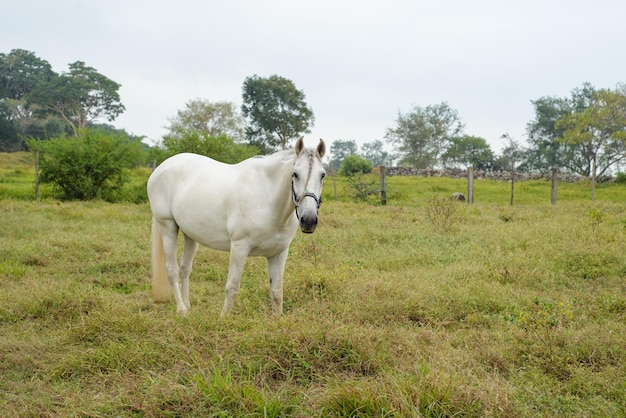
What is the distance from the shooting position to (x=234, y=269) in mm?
4363

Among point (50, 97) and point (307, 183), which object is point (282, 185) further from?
point (50, 97)

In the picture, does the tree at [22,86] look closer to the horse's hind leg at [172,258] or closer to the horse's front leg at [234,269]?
the horse's hind leg at [172,258]

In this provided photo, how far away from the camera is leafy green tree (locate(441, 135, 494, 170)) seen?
47662 mm

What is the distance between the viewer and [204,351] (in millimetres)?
3451

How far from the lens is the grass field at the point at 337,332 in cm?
271

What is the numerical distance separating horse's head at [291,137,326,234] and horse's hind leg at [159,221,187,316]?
73.8 inches

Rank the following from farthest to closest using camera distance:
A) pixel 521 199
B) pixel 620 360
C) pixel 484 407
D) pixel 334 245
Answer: pixel 521 199 → pixel 334 245 → pixel 620 360 → pixel 484 407

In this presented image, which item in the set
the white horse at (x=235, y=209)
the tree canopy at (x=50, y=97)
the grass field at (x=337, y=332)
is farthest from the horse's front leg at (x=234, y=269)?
the tree canopy at (x=50, y=97)

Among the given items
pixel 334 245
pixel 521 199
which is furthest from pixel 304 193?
pixel 521 199

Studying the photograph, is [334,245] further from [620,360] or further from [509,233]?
[620,360]

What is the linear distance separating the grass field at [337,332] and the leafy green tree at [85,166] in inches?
324

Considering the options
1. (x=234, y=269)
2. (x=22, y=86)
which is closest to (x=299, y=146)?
(x=234, y=269)

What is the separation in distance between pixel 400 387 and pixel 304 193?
1.65 meters

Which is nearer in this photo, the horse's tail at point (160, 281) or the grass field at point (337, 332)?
the grass field at point (337, 332)
